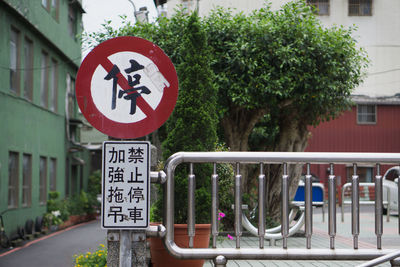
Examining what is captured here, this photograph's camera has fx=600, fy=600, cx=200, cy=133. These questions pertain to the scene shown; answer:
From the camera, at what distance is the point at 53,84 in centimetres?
2419

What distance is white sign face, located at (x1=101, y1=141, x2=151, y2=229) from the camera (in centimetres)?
466

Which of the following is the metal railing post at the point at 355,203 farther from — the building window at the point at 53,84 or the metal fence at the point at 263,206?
the building window at the point at 53,84

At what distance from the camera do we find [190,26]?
862 centimetres

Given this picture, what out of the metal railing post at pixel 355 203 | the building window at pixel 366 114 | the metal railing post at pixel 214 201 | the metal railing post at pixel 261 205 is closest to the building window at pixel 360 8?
the building window at pixel 366 114

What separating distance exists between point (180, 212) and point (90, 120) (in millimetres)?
2157

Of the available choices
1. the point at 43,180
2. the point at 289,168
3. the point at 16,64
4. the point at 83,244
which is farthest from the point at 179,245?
the point at 43,180

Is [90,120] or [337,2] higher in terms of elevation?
[337,2]

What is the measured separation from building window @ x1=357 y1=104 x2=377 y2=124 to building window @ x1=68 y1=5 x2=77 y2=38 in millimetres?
17514

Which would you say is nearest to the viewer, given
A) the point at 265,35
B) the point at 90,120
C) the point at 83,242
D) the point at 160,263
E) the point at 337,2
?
the point at 90,120

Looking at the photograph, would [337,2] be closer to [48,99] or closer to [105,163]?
[48,99]

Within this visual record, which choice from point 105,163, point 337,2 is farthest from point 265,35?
point 337,2

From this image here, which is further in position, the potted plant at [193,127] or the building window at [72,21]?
the building window at [72,21]

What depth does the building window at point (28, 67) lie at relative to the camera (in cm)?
2041

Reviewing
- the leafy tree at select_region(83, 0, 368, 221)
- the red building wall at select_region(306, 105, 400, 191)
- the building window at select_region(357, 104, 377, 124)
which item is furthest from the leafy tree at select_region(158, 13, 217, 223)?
the building window at select_region(357, 104, 377, 124)
